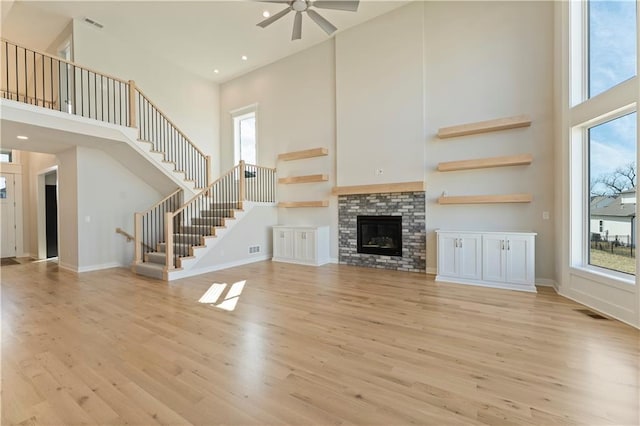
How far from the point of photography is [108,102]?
19.9 feet

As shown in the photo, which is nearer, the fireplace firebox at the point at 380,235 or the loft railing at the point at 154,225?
the fireplace firebox at the point at 380,235

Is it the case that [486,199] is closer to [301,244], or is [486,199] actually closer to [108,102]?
[301,244]

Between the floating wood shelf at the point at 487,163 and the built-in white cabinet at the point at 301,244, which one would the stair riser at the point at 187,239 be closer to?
the built-in white cabinet at the point at 301,244

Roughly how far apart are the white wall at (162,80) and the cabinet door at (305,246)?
4316mm

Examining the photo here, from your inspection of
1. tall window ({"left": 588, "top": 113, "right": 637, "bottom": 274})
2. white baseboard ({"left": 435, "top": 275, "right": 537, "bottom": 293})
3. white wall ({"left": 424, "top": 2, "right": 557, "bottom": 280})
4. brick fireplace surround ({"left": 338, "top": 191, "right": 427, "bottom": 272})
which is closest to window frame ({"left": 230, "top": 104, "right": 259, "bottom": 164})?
brick fireplace surround ({"left": 338, "top": 191, "right": 427, "bottom": 272})

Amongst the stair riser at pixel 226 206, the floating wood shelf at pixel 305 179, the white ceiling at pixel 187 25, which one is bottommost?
the stair riser at pixel 226 206

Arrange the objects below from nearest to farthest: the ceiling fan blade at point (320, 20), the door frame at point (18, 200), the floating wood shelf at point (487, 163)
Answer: the ceiling fan blade at point (320, 20)
the floating wood shelf at point (487, 163)
the door frame at point (18, 200)

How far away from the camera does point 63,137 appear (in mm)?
5562

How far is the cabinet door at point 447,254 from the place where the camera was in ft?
16.6

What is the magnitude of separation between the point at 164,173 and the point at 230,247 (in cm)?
231

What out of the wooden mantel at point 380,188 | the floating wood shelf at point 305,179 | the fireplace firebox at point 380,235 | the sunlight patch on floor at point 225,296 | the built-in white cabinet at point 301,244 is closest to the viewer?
the sunlight patch on floor at point 225,296

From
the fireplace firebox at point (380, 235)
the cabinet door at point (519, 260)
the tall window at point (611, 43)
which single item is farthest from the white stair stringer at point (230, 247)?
the tall window at point (611, 43)

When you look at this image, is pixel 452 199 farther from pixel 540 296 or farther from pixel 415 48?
pixel 415 48

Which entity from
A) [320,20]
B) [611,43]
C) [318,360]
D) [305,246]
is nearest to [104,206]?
[305,246]
